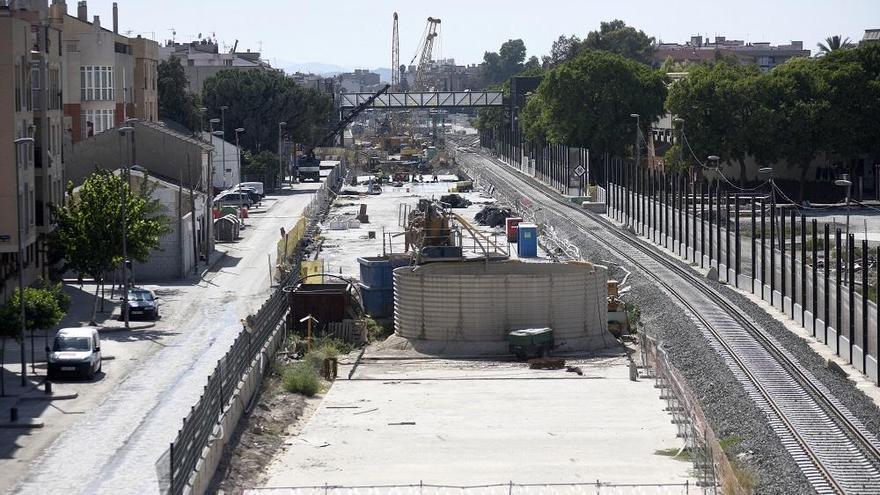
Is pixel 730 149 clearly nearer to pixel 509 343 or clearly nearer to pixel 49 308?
pixel 509 343

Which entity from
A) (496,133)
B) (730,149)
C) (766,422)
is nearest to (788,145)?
(730,149)

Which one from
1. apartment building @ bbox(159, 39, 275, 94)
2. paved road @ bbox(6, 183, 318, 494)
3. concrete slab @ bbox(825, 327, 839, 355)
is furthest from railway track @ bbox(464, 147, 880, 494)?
apartment building @ bbox(159, 39, 275, 94)

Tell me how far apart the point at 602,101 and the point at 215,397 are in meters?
88.2

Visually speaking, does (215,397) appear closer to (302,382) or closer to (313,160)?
(302,382)

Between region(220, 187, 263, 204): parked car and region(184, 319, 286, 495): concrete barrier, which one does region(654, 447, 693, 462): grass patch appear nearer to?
region(184, 319, 286, 495): concrete barrier

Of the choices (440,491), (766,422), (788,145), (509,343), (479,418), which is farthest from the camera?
(788,145)

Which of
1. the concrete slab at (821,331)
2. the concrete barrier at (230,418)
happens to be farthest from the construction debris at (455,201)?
the concrete slab at (821,331)

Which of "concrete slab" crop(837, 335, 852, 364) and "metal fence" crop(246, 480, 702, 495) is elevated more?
"concrete slab" crop(837, 335, 852, 364)

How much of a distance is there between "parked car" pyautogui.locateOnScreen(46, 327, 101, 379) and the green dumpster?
39.1 feet

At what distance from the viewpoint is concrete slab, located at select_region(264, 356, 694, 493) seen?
28906 mm

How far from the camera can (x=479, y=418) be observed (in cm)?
3478

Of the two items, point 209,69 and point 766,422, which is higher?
point 209,69

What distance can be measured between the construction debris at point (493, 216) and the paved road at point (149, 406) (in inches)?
1112

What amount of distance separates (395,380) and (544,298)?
22.1 feet
